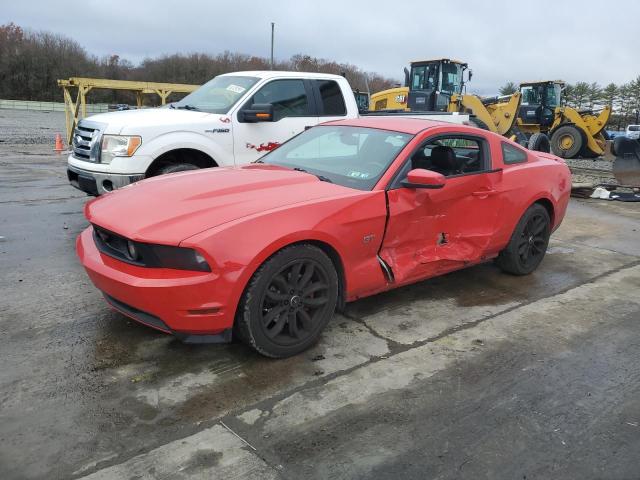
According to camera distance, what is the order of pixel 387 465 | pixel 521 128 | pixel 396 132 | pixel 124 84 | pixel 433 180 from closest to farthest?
1. pixel 387 465
2. pixel 433 180
3. pixel 396 132
4. pixel 124 84
5. pixel 521 128

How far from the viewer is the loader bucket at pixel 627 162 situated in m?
11.5

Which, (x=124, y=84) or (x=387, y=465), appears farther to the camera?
(x=124, y=84)

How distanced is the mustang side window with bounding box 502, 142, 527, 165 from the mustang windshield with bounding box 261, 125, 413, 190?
126 centimetres

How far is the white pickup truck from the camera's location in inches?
232

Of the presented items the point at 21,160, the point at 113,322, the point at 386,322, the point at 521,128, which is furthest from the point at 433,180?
the point at 521,128

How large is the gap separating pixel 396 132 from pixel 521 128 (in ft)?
59.1

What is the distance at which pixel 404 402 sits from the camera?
302 centimetres

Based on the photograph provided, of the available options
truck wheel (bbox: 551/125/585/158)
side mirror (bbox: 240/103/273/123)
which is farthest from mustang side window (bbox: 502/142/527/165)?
truck wheel (bbox: 551/125/585/158)

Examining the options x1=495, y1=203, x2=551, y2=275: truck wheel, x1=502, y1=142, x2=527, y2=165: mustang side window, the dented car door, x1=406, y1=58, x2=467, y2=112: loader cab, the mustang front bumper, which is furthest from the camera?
x1=406, y1=58, x2=467, y2=112: loader cab

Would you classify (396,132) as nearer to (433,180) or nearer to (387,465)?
(433,180)

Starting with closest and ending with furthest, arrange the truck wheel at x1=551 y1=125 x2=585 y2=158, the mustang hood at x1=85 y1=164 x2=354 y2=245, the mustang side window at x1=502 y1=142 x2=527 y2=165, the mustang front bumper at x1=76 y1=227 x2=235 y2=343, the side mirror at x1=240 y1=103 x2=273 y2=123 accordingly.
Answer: the mustang front bumper at x1=76 y1=227 x2=235 y2=343 < the mustang hood at x1=85 y1=164 x2=354 y2=245 < the mustang side window at x1=502 y1=142 x2=527 y2=165 < the side mirror at x1=240 y1=103 x2=273 y2=123 < the truck wheel at x1=551 y1=125 x2=585 y2=158

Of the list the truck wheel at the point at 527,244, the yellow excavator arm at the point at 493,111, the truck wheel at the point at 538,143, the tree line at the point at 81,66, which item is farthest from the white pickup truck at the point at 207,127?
the tree line at the point at 81,66

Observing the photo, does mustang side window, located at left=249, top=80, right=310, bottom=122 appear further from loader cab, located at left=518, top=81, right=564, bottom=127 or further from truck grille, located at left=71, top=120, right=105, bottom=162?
loader cab, located at left=518, top=81, right=564, bottom=127

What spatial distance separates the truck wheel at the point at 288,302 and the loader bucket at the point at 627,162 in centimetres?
1051
